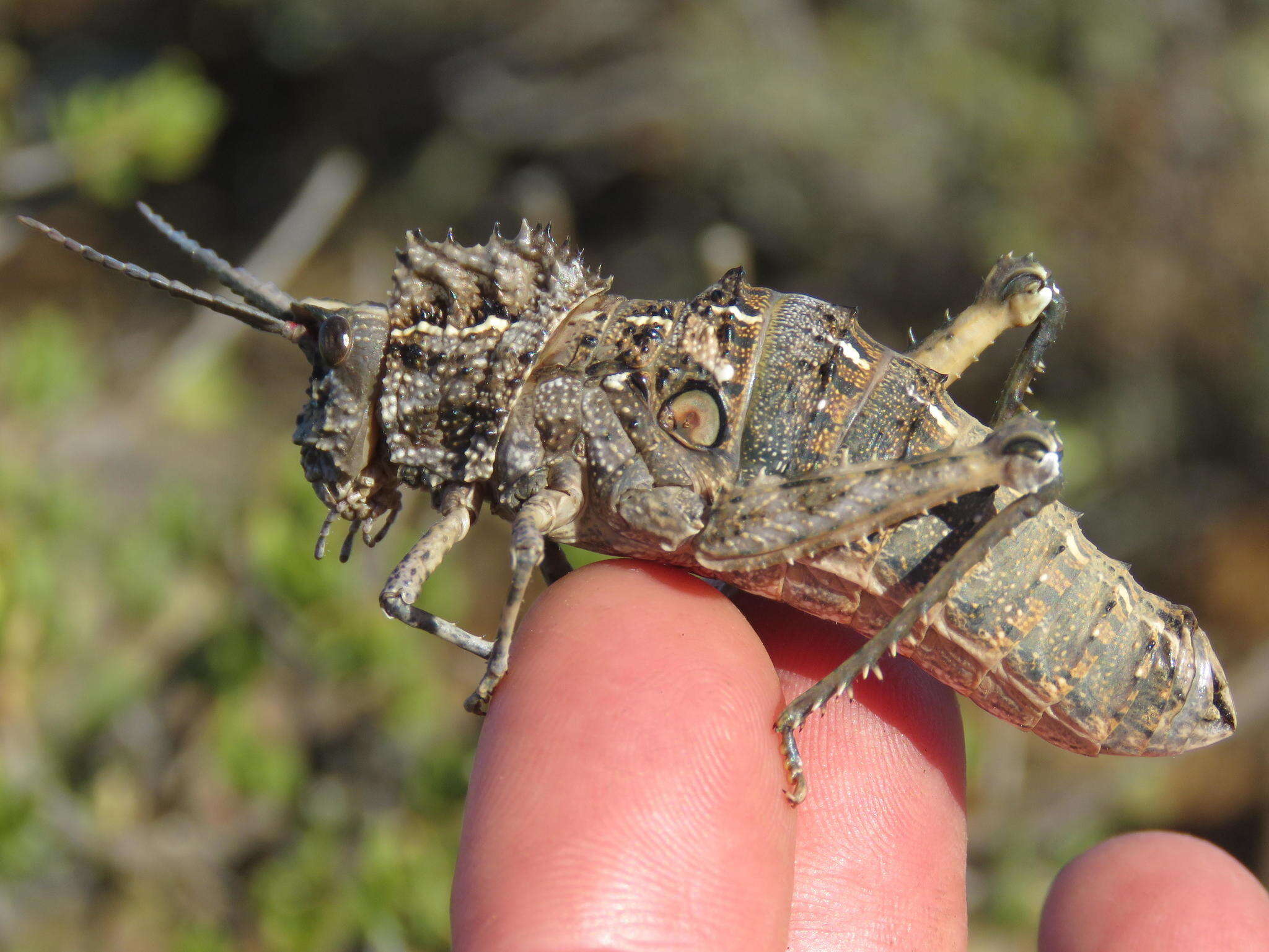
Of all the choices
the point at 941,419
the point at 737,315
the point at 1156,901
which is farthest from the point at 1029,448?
the point at 1156,901

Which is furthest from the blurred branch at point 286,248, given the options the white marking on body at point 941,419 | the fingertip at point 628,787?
the white marking on body at point 941,419

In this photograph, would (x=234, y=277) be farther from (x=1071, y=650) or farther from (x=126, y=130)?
(x=1071, y=650)

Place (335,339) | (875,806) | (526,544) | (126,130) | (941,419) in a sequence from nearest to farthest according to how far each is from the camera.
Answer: (526,544) < (941,419) < (335,339) < (875,806) < (126,130)

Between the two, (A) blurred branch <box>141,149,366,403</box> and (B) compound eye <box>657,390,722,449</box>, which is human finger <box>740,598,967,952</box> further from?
(A) blurred branch <box>141,149,366,403</box>

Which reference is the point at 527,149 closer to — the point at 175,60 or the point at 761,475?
the point at 175,60

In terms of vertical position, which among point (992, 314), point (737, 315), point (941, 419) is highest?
point (992, 314)

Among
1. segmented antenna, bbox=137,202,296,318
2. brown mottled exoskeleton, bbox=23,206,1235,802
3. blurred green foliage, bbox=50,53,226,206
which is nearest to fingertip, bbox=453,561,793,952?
brown mottled exoskeleton, bbox=23,206,1235,802

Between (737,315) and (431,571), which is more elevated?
(737,315)
